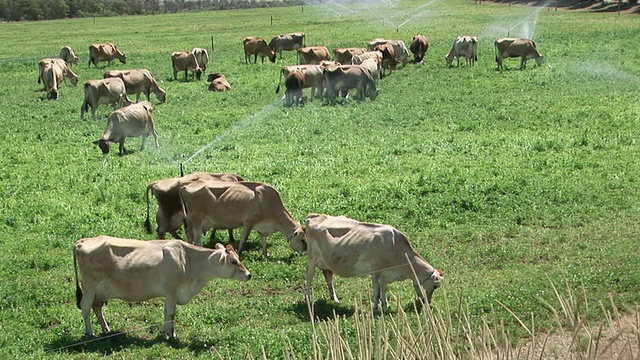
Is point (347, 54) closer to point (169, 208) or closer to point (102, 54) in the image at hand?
point (102, 54)

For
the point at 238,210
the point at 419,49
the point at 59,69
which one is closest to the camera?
the point at 238,210

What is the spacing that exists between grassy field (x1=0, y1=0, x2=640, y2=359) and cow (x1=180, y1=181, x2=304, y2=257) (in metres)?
0.46

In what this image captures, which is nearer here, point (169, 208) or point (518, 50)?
point (169, 208)

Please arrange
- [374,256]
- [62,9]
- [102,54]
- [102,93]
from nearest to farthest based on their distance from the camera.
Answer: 1. [374,256]
2. [102,93]
3. [102,54]
4. [62,9]

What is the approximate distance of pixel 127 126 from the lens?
70.7 ft

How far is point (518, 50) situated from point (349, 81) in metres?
9.41

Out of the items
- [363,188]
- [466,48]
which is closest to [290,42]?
[466,48]

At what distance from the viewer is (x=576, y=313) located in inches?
150

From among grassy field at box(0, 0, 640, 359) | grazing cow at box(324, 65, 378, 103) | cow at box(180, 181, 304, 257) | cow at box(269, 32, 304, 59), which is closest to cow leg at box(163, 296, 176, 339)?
grassy field at box(0, 0, 640, 359)

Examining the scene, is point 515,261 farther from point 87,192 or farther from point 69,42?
point 69,42

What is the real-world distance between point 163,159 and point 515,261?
408 inches

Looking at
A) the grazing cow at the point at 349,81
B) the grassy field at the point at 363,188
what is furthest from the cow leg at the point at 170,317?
the grazing cow at the point at 349,81

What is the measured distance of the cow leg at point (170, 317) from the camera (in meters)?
10.1

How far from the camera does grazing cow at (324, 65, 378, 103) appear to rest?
2898 cm
